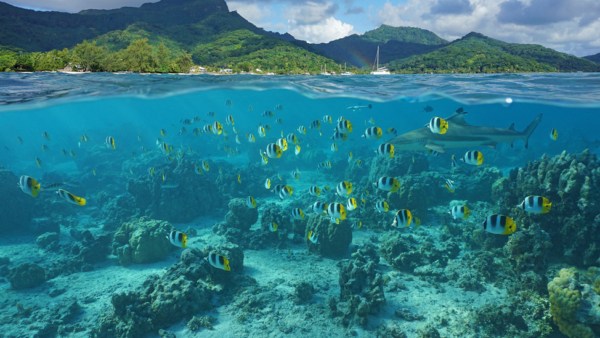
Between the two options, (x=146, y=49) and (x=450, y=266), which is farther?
(x=146, y=49)

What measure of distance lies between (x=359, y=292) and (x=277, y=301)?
2231mm

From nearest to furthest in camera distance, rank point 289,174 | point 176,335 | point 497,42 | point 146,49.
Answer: point 176,335, point 146,49, point 289,174, point 497,42

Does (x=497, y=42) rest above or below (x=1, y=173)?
above

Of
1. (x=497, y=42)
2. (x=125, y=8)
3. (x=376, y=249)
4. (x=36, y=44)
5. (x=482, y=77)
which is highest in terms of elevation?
(x=125, y=8)

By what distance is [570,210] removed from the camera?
9453 millimetres

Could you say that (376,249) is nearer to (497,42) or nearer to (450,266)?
(450,266)

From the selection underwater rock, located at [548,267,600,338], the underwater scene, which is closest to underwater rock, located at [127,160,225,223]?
the underwater scene

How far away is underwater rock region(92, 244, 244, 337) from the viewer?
796 cm

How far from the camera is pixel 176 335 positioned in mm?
7883

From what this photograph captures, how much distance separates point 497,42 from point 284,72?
110ft

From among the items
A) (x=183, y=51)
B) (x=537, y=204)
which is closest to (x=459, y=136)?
(x=537, y=204)

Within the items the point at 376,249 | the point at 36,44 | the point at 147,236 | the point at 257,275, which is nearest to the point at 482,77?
the point at 376,249

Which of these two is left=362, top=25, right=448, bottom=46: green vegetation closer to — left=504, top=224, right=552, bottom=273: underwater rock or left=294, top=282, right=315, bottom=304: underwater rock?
left=504, top=224, right=552, bottom=273: underwater rock

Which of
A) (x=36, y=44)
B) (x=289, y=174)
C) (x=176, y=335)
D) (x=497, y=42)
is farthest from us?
(x=497, y=42)
